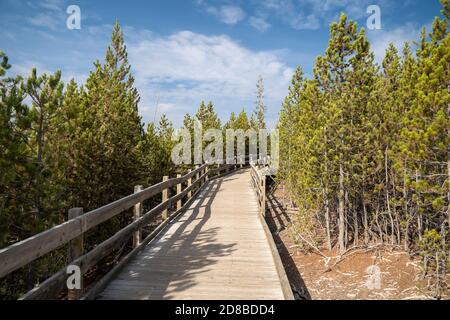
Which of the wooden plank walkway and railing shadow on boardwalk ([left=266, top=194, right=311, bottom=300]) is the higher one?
the wooden plank walkway

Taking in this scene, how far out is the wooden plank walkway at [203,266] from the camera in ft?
12.6

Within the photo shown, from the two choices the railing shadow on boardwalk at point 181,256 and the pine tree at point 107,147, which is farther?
the pine tree at point 107,147

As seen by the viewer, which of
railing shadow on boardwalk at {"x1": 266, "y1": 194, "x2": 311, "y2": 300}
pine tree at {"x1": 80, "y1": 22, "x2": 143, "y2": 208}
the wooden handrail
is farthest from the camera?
pine tree at {"x1": 80, "y1": 22, "x2": 143, "y2": 208}

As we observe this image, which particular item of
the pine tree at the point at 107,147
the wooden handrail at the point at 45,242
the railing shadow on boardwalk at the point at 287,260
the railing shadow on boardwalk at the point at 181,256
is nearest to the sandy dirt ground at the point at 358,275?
the railing shadow on boardwalk at the point at 287,260

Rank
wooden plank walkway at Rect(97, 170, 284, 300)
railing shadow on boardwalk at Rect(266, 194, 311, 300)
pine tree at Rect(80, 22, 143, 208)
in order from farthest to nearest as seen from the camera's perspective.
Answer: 1. pine tree at Rect(80, 22, 143, 208)
2. railing shadow on boardwalk at Rect(266, 194, 311, 300)
3. wooden plank walkway at Rect(97, 170, 284, 300)

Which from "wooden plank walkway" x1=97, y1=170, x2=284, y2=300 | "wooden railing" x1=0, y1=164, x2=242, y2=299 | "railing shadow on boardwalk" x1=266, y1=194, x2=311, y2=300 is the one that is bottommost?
"railing shadow on boardwalk" x1=266, y1=194, x2=311, y2=300

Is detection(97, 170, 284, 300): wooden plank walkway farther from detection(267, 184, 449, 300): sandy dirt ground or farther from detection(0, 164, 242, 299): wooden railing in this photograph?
detection(267, 184, 449, 300): sandy dirt ground

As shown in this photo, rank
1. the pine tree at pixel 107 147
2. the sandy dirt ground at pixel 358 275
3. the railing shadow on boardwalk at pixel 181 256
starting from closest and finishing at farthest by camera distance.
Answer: the railing shadow on boardwalk at pixel 181 256 → the sandy dirt ground at pixel 358 275 → the pine tree at pixel 107 147

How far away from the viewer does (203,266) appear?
4.85 m

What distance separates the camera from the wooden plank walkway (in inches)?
151

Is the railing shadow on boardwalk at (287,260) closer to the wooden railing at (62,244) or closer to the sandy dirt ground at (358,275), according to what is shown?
the sandy dirt ground at (358,275)

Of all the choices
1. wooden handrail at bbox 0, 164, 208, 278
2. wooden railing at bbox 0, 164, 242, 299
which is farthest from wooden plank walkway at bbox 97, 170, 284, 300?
wooden handrail at bbox 0, 164, 208, 278

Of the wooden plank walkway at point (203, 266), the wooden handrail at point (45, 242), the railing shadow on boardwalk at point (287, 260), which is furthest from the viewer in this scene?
the railing shadow on boardwalk at point (287, 260)
